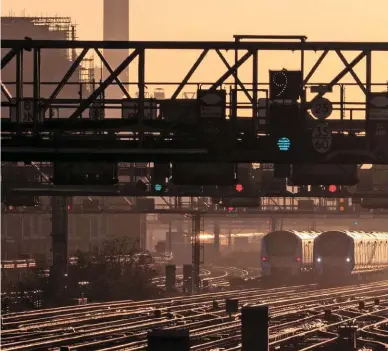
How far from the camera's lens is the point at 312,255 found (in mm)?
79938

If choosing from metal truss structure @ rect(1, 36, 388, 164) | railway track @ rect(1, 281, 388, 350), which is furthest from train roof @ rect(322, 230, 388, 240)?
metal truss structure @ rect(1, 36, 388, 164)

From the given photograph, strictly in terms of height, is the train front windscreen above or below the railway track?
above

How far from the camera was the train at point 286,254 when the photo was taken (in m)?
74.8

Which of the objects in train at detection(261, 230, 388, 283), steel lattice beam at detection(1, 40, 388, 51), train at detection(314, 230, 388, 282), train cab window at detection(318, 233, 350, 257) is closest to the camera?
steel lattice beam at detection(1, 40, 388, 51)

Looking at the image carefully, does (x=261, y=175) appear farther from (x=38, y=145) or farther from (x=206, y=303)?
(x=38, y=145)

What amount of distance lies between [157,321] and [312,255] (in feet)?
120

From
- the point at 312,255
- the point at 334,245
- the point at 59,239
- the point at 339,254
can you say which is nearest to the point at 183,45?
the point at 59,239

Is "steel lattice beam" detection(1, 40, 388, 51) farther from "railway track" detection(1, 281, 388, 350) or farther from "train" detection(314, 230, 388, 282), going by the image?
"train" detection(314, 230, 388, 282)

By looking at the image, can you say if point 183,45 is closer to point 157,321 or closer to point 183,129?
point 183,129

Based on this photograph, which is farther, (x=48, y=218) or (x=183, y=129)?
(x=48, y=218)

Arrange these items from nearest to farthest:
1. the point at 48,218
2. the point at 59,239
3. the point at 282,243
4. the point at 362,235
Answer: the point at 59,239, the point at 282,243, the point at 362,235, the point at 48,218

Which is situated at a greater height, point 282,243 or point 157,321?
point 282,243

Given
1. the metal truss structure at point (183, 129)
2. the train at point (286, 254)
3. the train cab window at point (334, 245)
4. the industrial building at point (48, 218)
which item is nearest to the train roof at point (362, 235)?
the train cab window at point (334, 245)

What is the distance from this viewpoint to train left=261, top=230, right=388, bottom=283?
7494 cm
